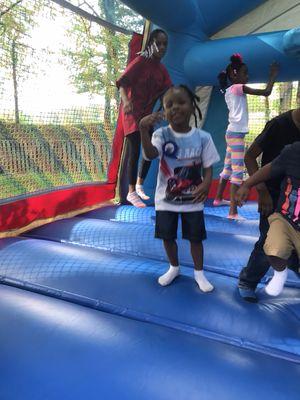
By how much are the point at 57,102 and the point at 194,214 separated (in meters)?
1.62

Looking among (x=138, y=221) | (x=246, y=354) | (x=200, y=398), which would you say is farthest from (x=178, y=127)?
(x=138, y=221)

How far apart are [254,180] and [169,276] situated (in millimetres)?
549

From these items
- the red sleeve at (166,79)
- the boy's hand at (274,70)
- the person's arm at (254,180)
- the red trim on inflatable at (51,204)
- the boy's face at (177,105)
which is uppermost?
the boy's hand at (274,70)

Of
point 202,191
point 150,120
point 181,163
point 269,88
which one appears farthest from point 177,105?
point 269,88

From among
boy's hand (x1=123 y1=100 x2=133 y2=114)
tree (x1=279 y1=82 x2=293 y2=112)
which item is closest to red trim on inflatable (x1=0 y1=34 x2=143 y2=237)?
boy's hand (x1=123 y1=100 x2=133 y2=114)

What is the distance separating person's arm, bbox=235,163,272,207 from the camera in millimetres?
1395

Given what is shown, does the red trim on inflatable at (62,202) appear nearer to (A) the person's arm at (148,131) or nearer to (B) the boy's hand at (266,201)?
(A) the person's arm at (148,131)

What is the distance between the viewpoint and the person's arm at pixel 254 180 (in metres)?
1.39

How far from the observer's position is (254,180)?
4.67 ft

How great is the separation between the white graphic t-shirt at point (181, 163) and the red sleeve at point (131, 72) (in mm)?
1358

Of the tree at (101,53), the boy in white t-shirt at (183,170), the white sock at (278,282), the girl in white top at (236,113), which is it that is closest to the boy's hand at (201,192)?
the boy in white t-shirt at (183,170)

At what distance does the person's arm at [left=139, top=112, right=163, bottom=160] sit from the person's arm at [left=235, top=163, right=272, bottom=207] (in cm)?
35

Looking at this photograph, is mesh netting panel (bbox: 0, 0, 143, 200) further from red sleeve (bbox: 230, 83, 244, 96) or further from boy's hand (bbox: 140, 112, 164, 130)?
boy's hand (bbox: 140, 112, 164, 130)

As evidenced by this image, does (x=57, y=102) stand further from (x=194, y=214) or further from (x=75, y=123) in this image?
(x=194, y=214)
